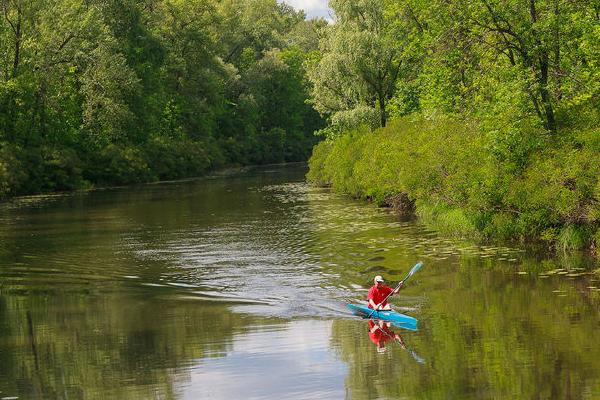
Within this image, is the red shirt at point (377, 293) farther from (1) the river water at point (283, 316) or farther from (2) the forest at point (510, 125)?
(2) the forest at point (510, 125)

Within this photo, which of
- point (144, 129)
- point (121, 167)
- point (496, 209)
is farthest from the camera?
point (144, 129)

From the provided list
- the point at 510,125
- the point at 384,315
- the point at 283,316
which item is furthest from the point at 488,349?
the point at 510,125

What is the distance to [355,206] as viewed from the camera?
119 ft

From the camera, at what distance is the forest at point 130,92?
5069 centimetres

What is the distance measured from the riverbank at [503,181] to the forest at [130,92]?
26323mm

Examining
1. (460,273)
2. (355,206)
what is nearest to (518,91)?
(460,273)

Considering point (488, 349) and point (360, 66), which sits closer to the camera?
point (488, 349)

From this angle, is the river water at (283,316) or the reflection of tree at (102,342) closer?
the river water at (283,316)

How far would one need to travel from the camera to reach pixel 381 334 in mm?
13344

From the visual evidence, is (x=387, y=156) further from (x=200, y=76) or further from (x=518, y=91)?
(x=200, y=76)

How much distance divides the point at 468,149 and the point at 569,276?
695cm

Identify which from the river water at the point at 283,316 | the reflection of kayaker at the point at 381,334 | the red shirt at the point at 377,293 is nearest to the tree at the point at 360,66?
the river water at the point at 283,316

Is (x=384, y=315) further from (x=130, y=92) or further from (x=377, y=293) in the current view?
(x=130, y=92)

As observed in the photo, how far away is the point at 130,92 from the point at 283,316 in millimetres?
47893
